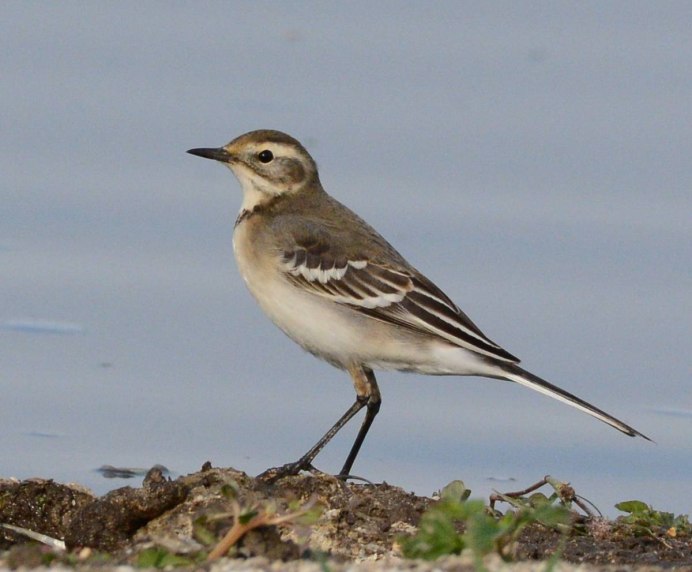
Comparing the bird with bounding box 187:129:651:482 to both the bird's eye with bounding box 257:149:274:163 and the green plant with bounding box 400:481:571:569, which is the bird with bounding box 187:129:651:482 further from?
the green plant with bounding box 400:481:571:569

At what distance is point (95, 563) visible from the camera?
6230 mm

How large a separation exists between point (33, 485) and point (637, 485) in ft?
16.6

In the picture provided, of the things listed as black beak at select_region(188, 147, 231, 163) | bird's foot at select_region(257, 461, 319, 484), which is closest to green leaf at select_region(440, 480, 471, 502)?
bird's foot at select_region(257, 461, 319, 484)

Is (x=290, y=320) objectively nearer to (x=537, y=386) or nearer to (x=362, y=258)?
(x=362, y=258)

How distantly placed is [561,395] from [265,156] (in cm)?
329

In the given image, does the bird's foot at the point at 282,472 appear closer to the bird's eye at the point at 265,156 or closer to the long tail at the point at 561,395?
the long tail at the point at 561,395

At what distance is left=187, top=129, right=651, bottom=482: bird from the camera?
10.6 m

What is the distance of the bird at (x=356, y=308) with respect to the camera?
10.6 meters

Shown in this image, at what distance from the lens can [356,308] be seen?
1083 centimetres

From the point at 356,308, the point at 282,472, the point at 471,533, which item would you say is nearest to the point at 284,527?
the point at 471,533

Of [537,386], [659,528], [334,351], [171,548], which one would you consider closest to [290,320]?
[334,351]

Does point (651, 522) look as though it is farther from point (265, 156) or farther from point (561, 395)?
point (265, 156)

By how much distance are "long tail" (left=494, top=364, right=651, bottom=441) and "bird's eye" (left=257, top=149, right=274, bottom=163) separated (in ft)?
8.98

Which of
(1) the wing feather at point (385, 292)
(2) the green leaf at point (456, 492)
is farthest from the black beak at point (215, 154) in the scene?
(2) the green leaf at point (456, 492)
